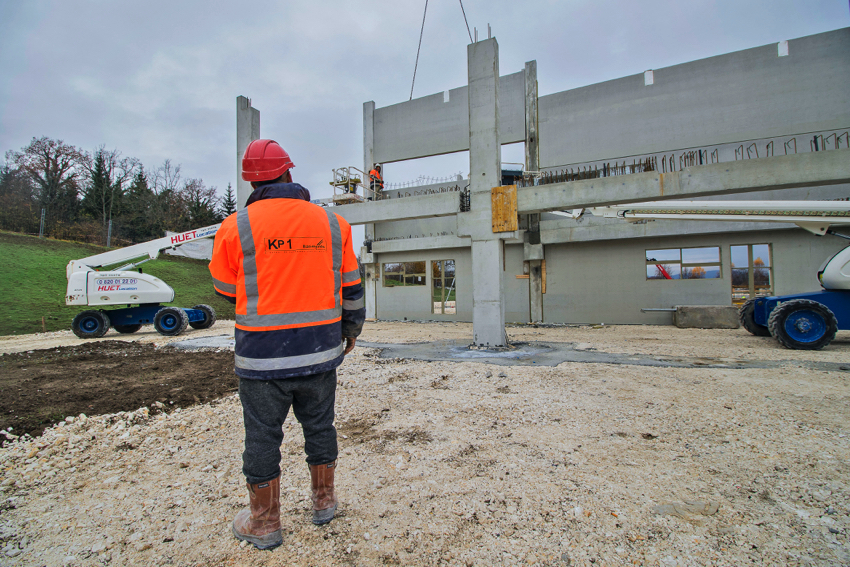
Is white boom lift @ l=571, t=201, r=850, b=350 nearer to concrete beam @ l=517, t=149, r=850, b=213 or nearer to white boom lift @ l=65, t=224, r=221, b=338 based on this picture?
concrete beam @ l=517, t=149, r=850, b=213

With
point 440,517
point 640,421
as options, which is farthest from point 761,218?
point 440,517

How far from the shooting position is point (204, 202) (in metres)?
31.4

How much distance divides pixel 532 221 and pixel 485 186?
21.7 ft

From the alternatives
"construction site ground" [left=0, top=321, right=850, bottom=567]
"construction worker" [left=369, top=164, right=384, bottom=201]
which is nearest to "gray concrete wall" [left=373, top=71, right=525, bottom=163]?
"construction worker" [left=369, top=164, right=384, bottom=201]

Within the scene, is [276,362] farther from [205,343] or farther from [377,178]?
[377,178]

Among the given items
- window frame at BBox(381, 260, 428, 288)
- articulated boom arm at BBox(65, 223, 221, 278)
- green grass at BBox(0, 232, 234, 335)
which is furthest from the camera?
window frame at BBox(381, 260, 428, 288)

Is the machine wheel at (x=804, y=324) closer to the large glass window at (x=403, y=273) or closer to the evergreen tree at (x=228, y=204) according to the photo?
the large glass window at (x=403, y=273)

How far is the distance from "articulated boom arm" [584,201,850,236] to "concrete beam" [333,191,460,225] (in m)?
4.11

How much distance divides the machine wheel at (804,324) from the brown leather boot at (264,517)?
368 inches

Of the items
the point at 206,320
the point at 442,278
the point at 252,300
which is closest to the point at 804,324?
the point at 252,300

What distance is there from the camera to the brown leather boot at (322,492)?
6.79ft

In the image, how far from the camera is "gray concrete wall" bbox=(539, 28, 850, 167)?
11.6m

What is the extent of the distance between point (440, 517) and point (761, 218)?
10.00m

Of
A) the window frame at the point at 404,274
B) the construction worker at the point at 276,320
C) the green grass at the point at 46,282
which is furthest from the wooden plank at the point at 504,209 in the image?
the green grass at the point at 46,282
